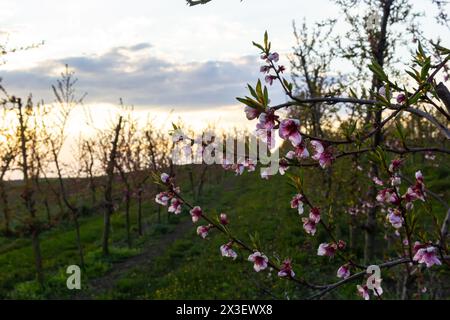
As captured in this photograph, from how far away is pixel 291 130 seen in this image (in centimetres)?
207

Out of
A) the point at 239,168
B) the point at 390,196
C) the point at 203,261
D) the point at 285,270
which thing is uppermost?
Result: the point at 239,168

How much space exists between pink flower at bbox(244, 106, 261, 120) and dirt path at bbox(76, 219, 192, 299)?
10.5 m

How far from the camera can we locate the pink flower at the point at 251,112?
2016 mm

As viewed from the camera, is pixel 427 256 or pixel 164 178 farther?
pixel 164 178

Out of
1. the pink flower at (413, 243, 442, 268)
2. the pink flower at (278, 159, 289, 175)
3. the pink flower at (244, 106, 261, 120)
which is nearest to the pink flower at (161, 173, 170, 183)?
the pink flower at (278, 159, 289, 175)

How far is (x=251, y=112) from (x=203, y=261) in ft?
38.6

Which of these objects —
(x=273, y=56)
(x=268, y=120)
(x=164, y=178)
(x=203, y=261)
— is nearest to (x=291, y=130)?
(x=268, y=120)

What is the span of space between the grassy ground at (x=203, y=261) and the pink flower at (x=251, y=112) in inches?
194

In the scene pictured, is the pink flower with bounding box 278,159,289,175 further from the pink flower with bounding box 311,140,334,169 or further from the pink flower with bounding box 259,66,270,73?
the pink flower with bounding box 259,66,270,73

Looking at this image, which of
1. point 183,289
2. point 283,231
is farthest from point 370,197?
point 283,231

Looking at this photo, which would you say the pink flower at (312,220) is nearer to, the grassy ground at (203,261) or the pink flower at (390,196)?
the pink flower at (390,196)

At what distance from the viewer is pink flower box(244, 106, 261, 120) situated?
79.4 inches

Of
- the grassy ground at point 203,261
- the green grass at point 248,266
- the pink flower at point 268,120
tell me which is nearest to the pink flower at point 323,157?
the pink flower at point 268,120

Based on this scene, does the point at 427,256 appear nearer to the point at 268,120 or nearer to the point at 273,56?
the point at 268,120
